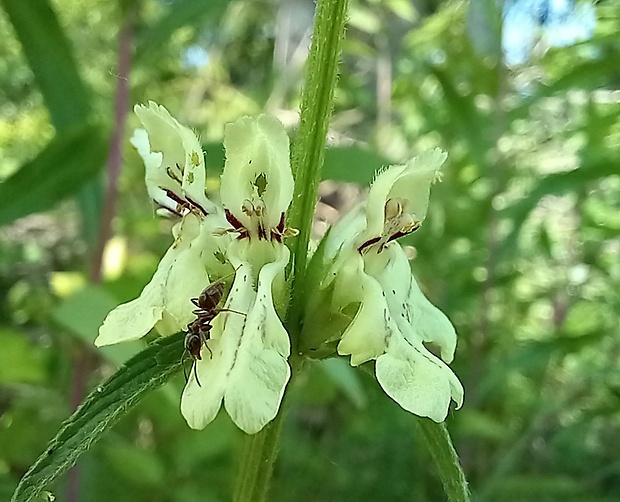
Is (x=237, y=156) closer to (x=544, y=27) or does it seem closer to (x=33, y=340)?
(x=544, y=27)

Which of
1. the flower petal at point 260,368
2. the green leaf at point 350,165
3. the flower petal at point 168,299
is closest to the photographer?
the flower petal at point 260,368

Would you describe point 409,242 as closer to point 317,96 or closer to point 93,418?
point 317,96

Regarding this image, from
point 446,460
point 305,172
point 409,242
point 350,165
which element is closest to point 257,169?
point 305,172

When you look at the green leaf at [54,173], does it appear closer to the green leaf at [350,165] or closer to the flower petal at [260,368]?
the green leaf at [350,165]

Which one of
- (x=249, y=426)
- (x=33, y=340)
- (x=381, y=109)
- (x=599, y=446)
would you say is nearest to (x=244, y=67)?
(x=381, y=109)

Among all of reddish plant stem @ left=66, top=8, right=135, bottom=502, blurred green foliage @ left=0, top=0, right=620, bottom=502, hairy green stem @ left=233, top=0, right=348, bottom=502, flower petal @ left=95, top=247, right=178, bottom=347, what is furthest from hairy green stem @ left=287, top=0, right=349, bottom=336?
reddish plant stem @ left=66, top=8, right=135, bottom=502

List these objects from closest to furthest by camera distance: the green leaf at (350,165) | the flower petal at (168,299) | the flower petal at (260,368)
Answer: the flower petal at (260,368) → the flower petal at (168,299) → the green leaf at (350,165)

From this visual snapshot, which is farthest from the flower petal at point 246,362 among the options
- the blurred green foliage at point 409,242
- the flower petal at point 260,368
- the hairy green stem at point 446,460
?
the blurred green foliage at point 409,242
